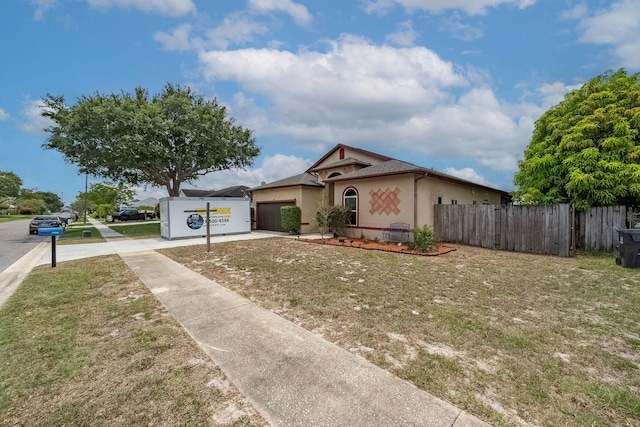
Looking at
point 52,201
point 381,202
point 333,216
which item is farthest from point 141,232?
point 52,201

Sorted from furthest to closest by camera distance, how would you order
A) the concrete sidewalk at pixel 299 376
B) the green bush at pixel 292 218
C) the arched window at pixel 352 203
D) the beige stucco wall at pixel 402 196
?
the green bush at pixel 292 218 → the arched window at pixel 352 203 → the beige stucco wall at pixel 402 196 → the concrete sidewalk at pixel 299 376

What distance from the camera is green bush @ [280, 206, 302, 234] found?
16.9m

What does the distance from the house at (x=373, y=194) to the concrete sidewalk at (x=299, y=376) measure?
373 inches

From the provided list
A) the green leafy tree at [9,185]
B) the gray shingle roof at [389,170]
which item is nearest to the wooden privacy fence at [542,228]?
the gray shingle roof at [389,170]

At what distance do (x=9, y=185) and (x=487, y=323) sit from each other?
80.5 metres

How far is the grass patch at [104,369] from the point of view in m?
2.40

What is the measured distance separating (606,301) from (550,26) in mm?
9735

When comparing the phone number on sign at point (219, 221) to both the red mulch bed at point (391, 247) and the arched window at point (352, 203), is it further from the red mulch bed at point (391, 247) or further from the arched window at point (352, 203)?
the arched window at point (352, 203)

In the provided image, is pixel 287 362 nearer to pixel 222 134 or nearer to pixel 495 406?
pixel 495 406

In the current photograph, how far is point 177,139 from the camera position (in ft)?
66.8

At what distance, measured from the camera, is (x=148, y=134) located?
1900 cm

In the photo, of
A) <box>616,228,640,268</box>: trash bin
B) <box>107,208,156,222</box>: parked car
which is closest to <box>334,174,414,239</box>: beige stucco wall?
<box>616,228,640,268</box>: trash bin

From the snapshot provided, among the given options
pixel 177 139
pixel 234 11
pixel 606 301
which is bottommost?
pixel 606 301

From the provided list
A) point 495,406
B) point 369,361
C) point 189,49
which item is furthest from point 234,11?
point 495,406
